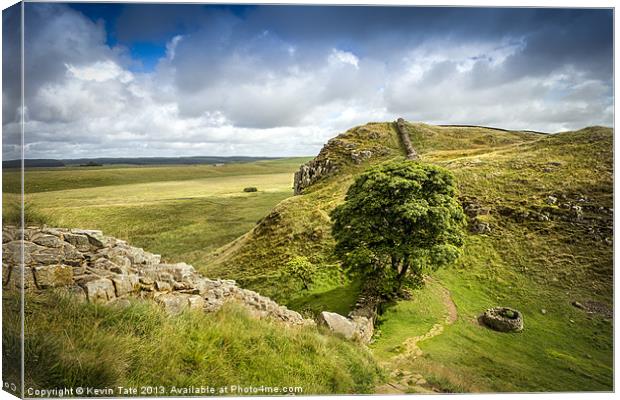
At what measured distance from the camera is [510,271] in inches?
586

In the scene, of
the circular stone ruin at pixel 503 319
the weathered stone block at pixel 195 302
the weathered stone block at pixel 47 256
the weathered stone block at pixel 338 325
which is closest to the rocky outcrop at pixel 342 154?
the circular stone ruin at pixel 503 319

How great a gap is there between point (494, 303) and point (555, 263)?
4014 mm

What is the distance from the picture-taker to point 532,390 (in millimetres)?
6391

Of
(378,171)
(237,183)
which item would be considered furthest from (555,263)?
(237,183)

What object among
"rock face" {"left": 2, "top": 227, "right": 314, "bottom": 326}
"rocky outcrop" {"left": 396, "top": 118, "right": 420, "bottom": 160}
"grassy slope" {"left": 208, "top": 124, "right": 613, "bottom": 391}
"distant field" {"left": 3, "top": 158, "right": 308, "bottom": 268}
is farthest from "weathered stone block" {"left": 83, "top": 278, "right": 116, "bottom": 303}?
"rocky outcrop" {"left": 396, "top": 118, "right": 420, "bottom": 160}

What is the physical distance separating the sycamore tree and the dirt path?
1811 millimetres

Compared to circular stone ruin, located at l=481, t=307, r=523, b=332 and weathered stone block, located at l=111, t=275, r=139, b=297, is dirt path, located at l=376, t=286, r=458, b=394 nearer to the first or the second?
circular stone ruin, located at l=481, t=307, r=523, b=332

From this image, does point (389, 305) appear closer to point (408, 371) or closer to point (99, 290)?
point (408, 371)

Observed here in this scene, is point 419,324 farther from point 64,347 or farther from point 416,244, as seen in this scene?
point 64,347

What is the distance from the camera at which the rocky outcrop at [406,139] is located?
34713 millimetres

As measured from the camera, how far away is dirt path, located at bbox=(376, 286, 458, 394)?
20.0ft

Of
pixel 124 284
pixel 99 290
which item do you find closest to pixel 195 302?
pixel 124 284

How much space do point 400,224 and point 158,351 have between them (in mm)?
8208

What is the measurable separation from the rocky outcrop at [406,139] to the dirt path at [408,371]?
82.2 ft
